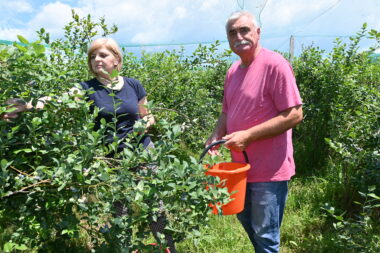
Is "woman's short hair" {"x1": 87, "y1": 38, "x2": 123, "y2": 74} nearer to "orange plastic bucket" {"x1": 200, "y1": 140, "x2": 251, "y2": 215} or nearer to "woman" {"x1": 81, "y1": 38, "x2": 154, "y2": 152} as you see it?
"woman" {"x1": 81, "y1": 38, "x2": 154, "y2": 152}

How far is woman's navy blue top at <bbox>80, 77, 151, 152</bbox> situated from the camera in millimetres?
1969

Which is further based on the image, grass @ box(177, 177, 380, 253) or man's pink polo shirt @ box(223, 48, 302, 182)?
grass @ box(177, 177, 380, 253)

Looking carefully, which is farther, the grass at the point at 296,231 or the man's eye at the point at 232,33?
the grass at the point at 296,231

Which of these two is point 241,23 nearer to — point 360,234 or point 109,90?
point 109,90

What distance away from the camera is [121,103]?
2035mm

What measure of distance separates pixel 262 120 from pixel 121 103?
0.85 meters

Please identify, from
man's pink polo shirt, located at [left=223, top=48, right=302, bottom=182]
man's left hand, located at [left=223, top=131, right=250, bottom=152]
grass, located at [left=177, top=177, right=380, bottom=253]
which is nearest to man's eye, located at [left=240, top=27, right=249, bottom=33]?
man's pink polo shirt, located at [left=223, top=48, right=302, bottom=182]

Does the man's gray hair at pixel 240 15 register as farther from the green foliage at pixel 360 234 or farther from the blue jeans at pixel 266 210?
the green foliage at pixel 360 234

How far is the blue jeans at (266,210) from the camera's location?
1820 millimetres

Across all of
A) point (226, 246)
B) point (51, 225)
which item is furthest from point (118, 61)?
point (226, 246)

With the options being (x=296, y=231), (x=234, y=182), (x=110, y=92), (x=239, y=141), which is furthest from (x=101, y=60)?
(x=296, y=231)

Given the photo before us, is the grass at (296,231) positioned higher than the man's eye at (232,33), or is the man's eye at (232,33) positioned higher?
the man's eye at (232,33)

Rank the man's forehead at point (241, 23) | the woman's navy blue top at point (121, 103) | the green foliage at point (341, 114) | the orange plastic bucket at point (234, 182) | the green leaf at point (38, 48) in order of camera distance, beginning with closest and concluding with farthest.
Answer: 1. the green leaf at point (38, 48)
2. the orange plastic bucket at point (234, 182)
3. the man's forehead at point (241, 23)
4. the woman's navy blue top at point (121, 103)
5. the green foliage at point (341, 114)

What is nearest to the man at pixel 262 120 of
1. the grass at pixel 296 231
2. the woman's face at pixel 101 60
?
the grass at pixel 296 231
